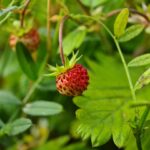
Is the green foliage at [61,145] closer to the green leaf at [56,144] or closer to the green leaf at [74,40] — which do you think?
the green leaf at [56,144]

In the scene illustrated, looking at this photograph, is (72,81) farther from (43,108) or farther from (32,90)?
(32,90)

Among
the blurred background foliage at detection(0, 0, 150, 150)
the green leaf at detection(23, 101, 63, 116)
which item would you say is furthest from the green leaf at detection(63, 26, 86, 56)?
the green leaf at detection(23, 101, 63, 116)

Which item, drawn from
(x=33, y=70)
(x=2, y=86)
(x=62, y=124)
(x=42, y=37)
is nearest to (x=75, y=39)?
(x=33, y=70)

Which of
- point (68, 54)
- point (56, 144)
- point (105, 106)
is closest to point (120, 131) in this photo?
point (105, 106)

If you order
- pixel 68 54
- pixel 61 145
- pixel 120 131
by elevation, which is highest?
pixel 68 54

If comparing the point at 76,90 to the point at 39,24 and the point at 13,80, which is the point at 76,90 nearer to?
the point at 39,24

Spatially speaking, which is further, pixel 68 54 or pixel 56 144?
pixel 56 144

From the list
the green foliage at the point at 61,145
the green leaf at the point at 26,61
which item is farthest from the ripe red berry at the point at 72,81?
the green foliage at the point at 61,145
